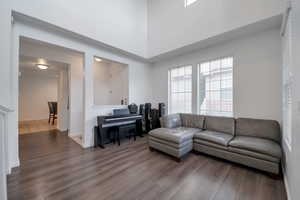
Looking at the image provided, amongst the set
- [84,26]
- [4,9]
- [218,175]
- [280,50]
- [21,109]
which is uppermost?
[84,26]

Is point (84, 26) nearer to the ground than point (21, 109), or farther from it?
farther from it

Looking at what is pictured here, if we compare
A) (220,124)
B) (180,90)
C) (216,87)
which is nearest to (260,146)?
(220,124)

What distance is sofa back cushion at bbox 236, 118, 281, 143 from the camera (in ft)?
8.27

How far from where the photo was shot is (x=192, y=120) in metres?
3.68

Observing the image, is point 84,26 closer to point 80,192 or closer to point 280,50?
point 80,192

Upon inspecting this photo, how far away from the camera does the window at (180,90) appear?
432 centimetres

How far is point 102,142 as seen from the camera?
3.49 m

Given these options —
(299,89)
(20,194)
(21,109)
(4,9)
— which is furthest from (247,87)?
(21,109)

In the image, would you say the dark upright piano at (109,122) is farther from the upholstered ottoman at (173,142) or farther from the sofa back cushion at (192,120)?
the sofa back cushion at (192,120)

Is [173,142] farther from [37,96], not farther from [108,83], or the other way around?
[37,96]

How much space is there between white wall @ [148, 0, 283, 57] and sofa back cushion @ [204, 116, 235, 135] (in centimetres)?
213

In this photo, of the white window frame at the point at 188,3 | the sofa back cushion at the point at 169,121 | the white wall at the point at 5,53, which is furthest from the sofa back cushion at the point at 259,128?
the white wall at the point at 5,53

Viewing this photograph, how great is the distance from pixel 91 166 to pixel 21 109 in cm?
777

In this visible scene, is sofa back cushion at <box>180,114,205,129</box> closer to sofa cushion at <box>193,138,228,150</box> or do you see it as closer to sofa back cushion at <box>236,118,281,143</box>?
sofa cushion at <box>193,138,228,150</box>
